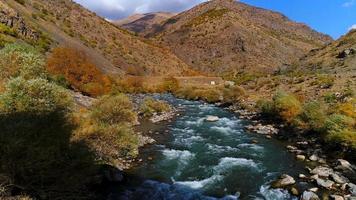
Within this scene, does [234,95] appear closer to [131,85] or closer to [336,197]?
[131,85]

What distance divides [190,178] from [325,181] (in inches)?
280

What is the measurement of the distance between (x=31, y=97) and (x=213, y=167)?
Result: 1137 centimetres

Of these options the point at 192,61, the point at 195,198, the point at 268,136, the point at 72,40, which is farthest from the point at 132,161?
the point at 192,61

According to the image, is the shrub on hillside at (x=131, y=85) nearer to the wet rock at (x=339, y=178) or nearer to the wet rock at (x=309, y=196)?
the wet rock at (x=339, y=178)

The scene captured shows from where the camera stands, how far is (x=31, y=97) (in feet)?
55.5

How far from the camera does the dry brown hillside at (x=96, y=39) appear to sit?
6856cm

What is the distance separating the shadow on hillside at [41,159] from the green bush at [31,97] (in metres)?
0.54

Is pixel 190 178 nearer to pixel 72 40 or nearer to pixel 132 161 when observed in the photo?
pixel 132 161

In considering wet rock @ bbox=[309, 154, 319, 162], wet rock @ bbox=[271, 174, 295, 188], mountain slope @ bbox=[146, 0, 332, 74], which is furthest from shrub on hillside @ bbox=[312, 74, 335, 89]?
mountain slope @ bbox=[146, 0, 332, 74]

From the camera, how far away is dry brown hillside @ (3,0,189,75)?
68556 millimetres

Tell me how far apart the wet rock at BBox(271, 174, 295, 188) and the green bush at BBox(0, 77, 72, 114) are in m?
11.6

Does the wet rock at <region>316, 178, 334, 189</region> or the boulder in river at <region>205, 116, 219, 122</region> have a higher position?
the boulder in river at <region>205, 116, 219, 122</region>

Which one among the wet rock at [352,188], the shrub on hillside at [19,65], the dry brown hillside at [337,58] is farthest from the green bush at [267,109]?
the shrub on hillside at [19,65]

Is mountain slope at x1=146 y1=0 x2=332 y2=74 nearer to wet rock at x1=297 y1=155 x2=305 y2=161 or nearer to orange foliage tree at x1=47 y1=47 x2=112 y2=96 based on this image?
orange foliage tree at x1=47 y1=47 x2=112 y2=96
